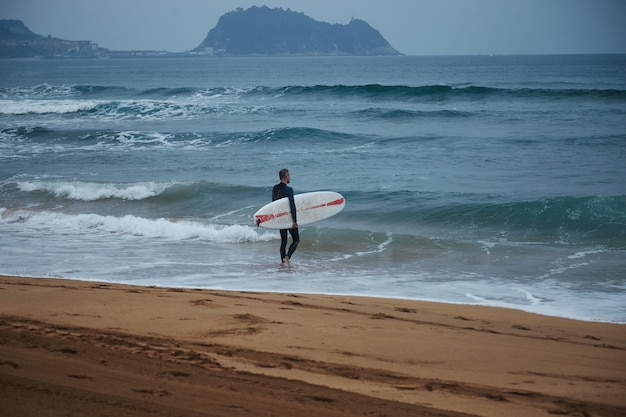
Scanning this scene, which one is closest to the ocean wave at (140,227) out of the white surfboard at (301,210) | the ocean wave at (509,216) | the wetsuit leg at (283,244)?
the white surfboard at (301,210)

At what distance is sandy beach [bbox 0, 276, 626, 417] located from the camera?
4008 mm

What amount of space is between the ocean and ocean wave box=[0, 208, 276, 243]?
0.15ft

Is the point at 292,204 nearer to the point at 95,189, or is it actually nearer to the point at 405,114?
the point at 95,189

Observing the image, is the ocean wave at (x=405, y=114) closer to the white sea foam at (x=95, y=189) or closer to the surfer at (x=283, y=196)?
the white sea foam at (x=95, y=189)

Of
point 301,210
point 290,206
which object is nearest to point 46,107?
point 301,210

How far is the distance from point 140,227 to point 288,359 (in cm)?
862

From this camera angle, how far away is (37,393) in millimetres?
3902

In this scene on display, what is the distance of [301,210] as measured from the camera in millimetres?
11461

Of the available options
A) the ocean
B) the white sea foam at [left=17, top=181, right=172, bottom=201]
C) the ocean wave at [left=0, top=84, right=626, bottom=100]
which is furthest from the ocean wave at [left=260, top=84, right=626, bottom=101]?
the white sea foam at [left=17, top=181, right=172, bottom=201]

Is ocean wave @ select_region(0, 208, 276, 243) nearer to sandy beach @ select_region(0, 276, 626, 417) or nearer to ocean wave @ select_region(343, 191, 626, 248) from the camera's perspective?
ocean wave @ select_region(343, 191, 626, 248)

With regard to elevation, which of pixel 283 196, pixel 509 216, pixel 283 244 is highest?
pixel 283 196

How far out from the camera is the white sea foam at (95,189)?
16.4m

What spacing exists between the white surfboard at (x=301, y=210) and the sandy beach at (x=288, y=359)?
330 centimetres

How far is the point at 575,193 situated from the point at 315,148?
1012 centimetres
